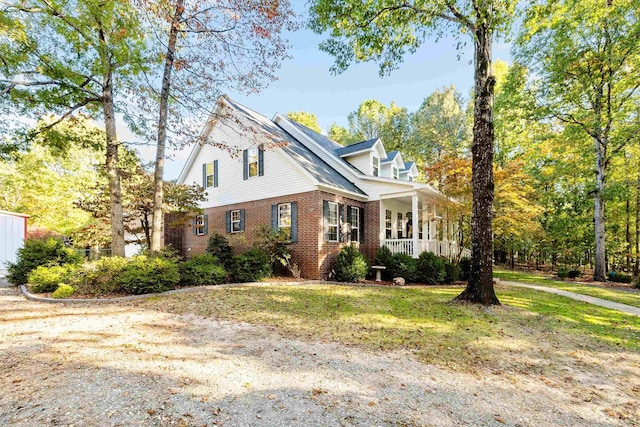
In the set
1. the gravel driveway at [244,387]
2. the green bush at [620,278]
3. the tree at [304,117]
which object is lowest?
the green bush at [620,278]

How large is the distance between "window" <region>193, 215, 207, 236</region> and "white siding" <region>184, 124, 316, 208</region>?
0.73 meters

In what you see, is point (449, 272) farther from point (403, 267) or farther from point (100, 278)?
point (100, 278)

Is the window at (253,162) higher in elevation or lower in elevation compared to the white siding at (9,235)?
higher

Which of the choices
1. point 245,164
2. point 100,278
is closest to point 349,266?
point 245,164

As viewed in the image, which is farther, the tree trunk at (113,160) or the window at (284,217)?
the window at (284,217)

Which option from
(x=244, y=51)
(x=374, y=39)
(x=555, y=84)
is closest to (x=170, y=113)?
(x=244, y=51)

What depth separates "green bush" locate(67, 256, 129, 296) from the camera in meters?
7.51

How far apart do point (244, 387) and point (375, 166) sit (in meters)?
13.9

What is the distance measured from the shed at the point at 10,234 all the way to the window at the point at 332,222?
47.3 feet

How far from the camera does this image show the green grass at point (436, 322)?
4293 millimetres

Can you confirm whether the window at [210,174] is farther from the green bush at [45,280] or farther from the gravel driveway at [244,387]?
the gravel driveway at [244,387]

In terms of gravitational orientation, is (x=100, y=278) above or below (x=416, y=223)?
below

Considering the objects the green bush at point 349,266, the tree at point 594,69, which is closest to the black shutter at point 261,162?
the green bush at point 349,266

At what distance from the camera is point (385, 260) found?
39.8ft
